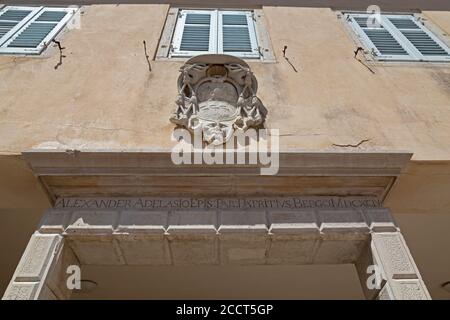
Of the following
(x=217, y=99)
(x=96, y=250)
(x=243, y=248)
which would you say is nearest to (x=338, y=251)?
(x=243, y=248)

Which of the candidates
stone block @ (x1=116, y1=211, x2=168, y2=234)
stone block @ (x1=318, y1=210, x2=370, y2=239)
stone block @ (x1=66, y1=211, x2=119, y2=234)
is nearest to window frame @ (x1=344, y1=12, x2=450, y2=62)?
stone block @ (x1=318, y1=210, x2=370, y2=239)

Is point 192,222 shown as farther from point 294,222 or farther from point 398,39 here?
point 398,39

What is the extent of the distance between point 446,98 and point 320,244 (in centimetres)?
260

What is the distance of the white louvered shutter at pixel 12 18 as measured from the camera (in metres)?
6.12

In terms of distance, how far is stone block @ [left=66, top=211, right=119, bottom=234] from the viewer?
3.74 meters

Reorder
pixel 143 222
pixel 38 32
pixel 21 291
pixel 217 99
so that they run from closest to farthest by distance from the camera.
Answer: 1. pixel 21 291
2. pixel 143 222
3. pixel 217 99
4. pixel 38 32

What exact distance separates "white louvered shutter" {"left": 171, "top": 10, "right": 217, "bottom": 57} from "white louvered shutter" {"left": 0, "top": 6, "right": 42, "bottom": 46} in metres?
2.35

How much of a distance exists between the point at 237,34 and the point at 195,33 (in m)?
0.63

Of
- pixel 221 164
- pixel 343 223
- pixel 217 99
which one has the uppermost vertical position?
pixel 217 99

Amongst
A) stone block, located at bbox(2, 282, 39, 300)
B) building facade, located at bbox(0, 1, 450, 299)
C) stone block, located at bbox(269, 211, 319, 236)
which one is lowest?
stone block, located at bbox(2, 282, 39, 300)

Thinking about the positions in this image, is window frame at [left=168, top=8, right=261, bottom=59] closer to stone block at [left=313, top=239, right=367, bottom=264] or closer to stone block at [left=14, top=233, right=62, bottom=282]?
stone block at [left=313, top=239, right=367, bottom=264]

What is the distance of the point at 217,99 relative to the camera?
4.57 meters

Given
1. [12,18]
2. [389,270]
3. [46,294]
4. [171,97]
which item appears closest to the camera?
[46,294]

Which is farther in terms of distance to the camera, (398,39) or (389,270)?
(398,39)
